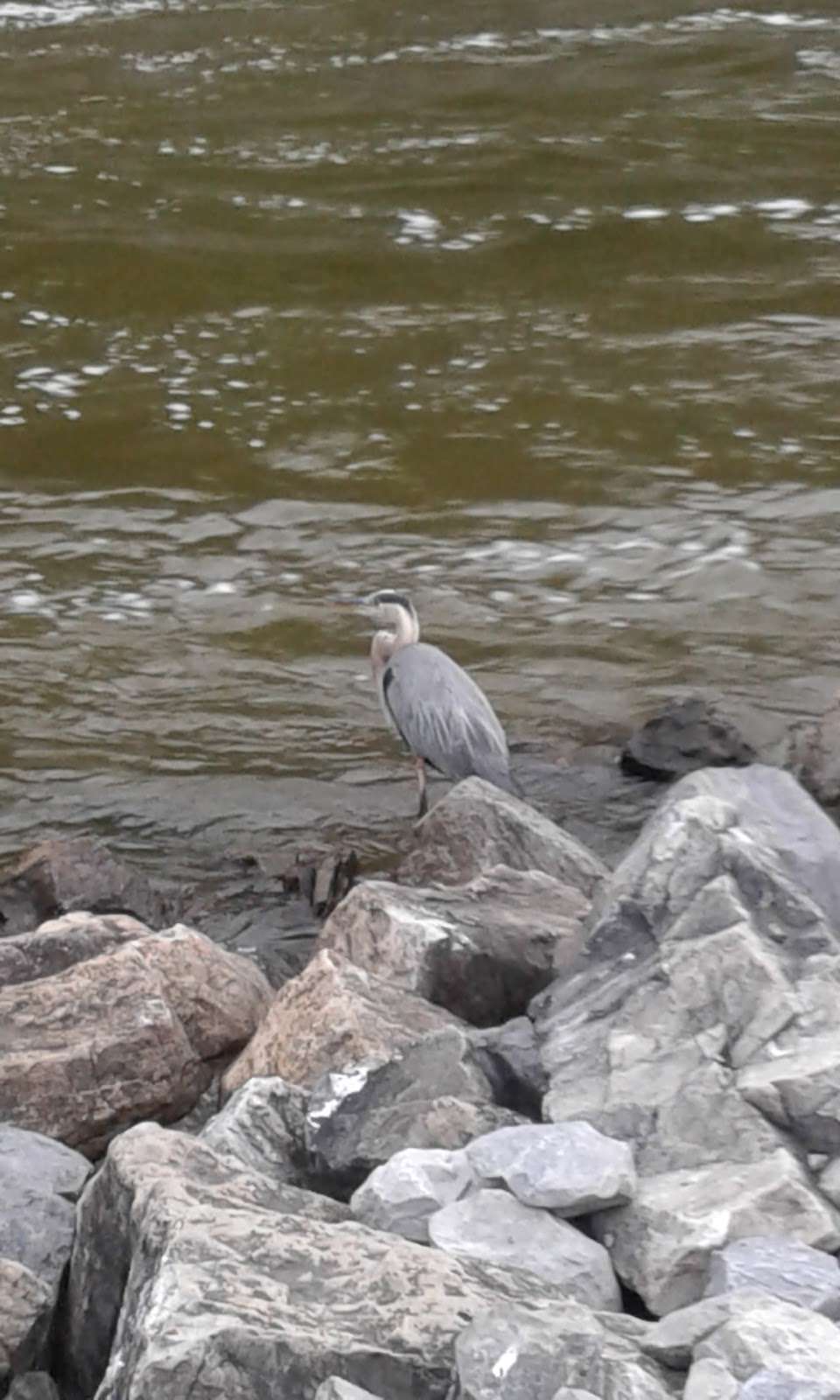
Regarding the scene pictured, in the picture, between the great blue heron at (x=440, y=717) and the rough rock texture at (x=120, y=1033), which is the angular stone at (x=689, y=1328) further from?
the great blue heron at (x=440, y=717)

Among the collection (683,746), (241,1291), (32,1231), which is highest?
(241,1291)

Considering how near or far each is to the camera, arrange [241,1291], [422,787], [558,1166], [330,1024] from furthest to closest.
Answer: [422,787]
[330,1024]
[558,1166]
[241,1291]

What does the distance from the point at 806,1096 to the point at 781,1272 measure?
601mm

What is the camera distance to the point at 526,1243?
4309 mm

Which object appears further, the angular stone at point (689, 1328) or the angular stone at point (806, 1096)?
the angular stone at point (806, 1096)

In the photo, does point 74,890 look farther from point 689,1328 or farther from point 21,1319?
point 689,1328

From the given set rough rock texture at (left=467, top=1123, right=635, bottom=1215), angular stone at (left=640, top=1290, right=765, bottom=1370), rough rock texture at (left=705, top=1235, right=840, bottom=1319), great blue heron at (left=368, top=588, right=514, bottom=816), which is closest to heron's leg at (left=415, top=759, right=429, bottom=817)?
great blue heron at (left=368, top=588, right=514, bottom=816)

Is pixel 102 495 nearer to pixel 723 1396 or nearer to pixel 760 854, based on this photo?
pixel 760 854

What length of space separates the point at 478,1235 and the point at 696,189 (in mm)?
12734

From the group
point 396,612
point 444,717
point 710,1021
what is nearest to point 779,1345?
point 710,1021

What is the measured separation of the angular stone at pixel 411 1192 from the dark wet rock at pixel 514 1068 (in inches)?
20.3

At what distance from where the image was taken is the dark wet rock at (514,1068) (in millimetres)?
5012

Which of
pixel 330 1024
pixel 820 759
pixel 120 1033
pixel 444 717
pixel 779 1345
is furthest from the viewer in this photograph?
pixel 444 717

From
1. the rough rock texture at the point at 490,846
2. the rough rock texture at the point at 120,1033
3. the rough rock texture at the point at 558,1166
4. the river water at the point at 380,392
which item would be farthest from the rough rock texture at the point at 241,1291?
the river water at the point at 380,392
